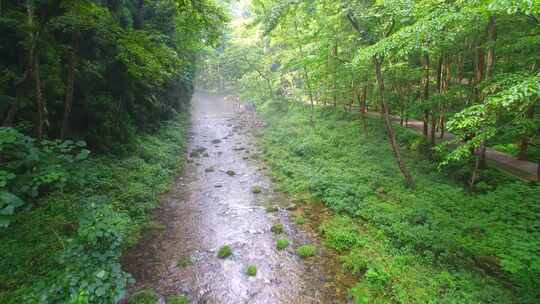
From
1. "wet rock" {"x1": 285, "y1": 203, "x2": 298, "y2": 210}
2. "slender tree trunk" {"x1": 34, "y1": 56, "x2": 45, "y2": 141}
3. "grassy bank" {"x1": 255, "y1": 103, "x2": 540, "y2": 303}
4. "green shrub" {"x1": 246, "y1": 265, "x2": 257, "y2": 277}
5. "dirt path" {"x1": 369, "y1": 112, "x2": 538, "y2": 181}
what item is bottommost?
"green shrub" {"x1": 246, "y1": 265, "x2": 257, "y2": 277}

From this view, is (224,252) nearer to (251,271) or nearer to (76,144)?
(251,271)

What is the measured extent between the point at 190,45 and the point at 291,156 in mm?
8002

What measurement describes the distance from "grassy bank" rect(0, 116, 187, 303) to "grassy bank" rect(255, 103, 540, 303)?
5.17 meters

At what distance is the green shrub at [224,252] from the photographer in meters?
6.78

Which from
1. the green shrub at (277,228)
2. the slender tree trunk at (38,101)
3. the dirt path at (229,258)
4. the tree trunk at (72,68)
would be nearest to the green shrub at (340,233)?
the dirt path at (229,258)

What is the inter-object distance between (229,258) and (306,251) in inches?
86.3

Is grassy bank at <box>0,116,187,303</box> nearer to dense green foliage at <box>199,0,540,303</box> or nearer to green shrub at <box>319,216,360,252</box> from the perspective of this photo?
dense green foliage at <box>199,0,540,303</box>

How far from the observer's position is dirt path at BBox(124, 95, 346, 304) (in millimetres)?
5668

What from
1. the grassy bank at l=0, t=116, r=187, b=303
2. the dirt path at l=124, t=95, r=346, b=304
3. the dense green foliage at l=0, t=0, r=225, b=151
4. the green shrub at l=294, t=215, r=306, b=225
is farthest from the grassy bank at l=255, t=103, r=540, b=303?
the dense green foliage at l=0, t=0, r=225, b=151

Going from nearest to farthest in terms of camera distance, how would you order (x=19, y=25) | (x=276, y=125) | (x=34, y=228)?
(x=19, y=25)
(x=34, y=228)
(x=276, y=125)

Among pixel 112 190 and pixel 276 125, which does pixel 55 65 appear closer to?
pixel 112 190

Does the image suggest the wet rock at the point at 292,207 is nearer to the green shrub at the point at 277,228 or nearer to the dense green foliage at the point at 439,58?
the green shrub at the point at 277,228

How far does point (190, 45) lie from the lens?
10.8 metres

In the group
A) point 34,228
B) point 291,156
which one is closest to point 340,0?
point 291,156
